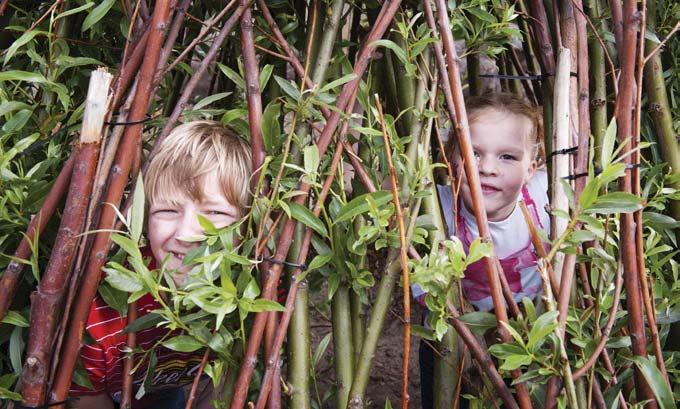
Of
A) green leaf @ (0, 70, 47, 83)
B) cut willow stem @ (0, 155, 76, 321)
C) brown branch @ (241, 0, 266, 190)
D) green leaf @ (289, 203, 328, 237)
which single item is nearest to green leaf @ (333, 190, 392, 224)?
green leaf @ (289, 203, 328, 237)

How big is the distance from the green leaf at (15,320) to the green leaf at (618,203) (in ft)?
2.43

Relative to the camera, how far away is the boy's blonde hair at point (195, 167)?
1.20 m

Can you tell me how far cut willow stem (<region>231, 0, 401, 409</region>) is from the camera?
870 millimetres

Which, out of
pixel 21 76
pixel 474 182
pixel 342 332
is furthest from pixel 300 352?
pixel 21 76

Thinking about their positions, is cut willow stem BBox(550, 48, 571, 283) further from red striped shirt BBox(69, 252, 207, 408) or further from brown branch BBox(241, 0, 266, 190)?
red striped shirt BBox(69, 252, 207, 408)

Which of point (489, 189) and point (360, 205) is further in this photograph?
point (489, 189)

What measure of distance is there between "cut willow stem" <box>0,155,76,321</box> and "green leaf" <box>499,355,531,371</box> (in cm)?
61

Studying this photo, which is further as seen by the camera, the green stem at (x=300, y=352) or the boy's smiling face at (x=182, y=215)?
the boy's smiling face at (x=182, y=215)

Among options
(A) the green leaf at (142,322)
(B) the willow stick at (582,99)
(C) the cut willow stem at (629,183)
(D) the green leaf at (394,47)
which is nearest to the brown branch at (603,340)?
(C) the cut willow stem at (629,183)

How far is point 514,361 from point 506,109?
0.79 meters

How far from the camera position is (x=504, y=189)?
1.49m

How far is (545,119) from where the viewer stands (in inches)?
42.9

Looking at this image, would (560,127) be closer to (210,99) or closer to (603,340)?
(603,340)

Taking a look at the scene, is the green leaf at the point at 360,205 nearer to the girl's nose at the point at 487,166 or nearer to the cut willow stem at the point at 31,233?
the cut willow stem at the point at 31,233
